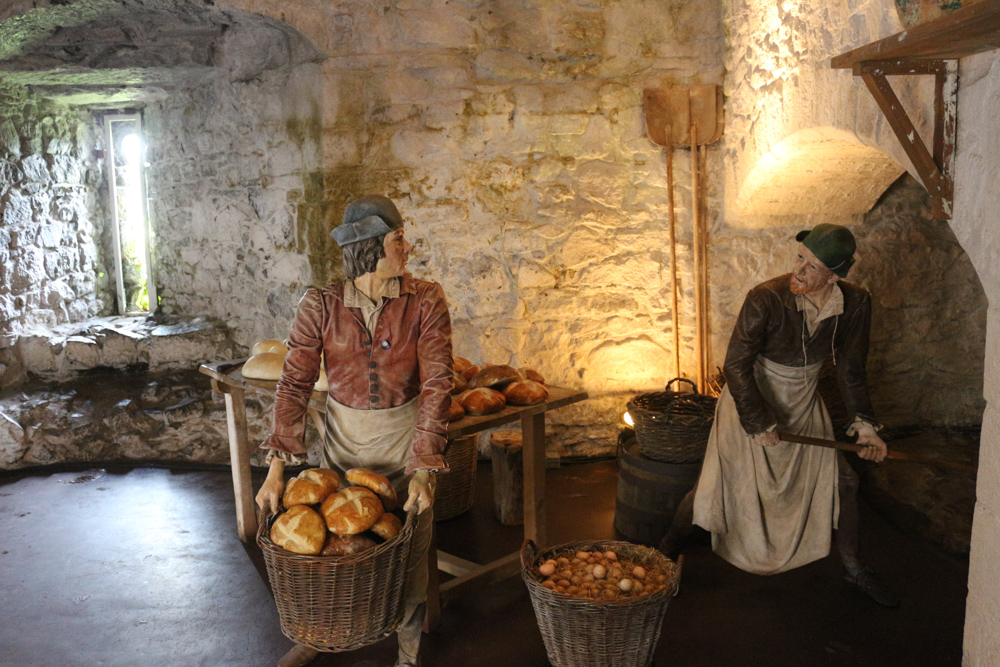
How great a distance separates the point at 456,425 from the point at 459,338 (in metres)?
2.23

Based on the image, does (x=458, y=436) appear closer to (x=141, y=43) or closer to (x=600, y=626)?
(x=600, y=626)

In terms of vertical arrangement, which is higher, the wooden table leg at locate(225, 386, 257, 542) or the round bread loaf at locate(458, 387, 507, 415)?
the round bread loaf at locate(458, 387, 507, 415)

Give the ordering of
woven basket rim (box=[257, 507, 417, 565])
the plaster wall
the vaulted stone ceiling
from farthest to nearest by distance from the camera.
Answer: the vaulted stone ceiling < woven basket rim (box=[257, 507, 417, 565]) < the plaster wall

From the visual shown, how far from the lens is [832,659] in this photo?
9.94ft

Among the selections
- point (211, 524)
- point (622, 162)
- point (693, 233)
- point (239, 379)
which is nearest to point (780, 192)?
point (693, 233)

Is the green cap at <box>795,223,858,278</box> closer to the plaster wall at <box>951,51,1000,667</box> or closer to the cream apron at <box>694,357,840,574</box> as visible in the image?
A: the cream apron at <box>694,357,840,574</box>

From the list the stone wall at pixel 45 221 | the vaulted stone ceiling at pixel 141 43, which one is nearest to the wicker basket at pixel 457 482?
the vaulted stone ceiling at pixel 141 43

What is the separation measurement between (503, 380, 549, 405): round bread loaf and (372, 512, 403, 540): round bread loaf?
3.66 feet

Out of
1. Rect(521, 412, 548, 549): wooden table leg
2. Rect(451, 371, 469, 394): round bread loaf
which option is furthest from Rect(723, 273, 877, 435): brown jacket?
Rect(451, 371, 469, 394): round bread loaf

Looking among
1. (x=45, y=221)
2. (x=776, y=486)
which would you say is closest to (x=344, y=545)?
(x=776, y=486)

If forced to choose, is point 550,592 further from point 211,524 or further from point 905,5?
point 211,524

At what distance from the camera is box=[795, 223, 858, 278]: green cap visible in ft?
10.0

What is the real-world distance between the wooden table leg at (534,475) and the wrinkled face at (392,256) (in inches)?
44.4

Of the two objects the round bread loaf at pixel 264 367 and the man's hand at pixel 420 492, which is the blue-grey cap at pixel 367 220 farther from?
the round bread loaf at pixel 264 367
